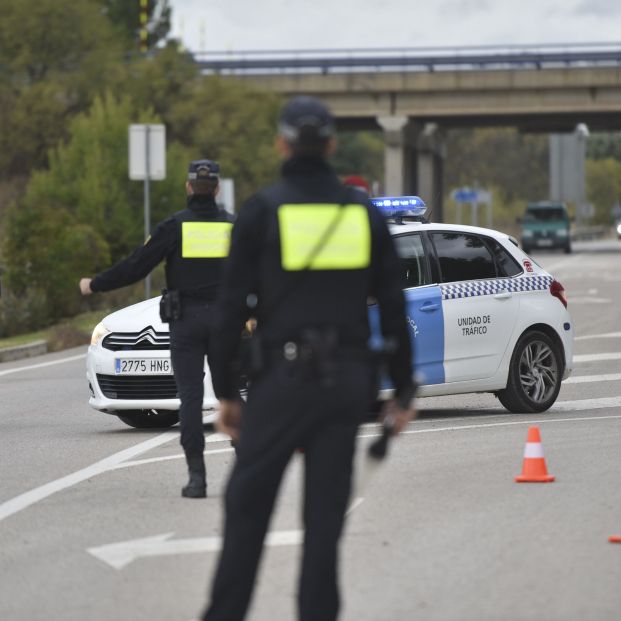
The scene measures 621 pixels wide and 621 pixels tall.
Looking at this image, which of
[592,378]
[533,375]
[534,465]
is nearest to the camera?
[534,465]

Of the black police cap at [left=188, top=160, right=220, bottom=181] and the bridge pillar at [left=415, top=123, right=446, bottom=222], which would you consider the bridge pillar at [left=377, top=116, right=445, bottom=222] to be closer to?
the bridge pillar at [left=415, top=123, right=446, bottom=222]

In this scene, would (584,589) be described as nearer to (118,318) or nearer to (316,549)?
(316,549)

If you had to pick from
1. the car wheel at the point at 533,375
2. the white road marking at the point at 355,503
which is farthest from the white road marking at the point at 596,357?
the white road marking at the point at 355,503

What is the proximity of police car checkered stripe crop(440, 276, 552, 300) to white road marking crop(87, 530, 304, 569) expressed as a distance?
202 inches

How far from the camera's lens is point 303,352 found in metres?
5.22

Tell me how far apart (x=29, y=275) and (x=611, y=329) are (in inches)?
377

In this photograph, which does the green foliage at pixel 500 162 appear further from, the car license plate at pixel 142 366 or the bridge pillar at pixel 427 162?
the car license plate at pixel 142 366

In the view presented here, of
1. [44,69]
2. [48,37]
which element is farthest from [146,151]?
[44,69]

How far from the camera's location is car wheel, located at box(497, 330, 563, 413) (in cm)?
1360

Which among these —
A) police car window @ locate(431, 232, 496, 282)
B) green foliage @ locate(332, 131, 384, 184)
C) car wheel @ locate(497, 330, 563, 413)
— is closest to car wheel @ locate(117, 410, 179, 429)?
police car window @ locate(431, 232, 496, 282)

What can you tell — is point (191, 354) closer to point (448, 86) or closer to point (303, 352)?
point (303, 352)

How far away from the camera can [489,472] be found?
10.3 m

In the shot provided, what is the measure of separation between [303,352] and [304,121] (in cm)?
72

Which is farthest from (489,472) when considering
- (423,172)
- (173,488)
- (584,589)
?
(423,172)
